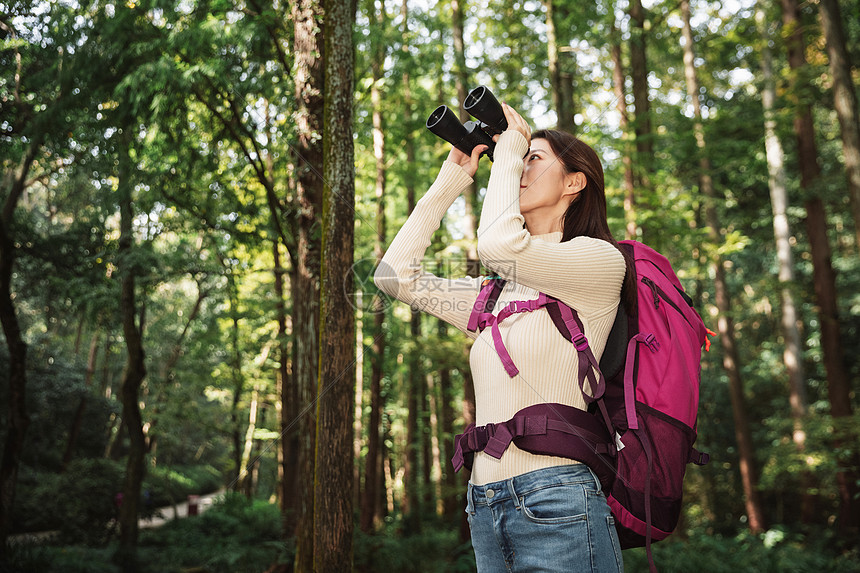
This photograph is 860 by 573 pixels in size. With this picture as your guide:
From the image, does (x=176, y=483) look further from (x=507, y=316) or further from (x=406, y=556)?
(x=507, y=316)

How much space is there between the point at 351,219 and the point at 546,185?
1.67 meters

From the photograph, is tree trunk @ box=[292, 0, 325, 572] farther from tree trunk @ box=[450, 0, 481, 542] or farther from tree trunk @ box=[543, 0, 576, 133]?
tree trunk @ box=[543, 0, 576, 133]

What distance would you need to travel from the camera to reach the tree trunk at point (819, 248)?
9.86m

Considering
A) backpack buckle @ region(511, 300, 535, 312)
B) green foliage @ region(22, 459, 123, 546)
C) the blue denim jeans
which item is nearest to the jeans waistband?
the blue denim jeans

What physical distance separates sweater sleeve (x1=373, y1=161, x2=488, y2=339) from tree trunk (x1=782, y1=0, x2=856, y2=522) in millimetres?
9906

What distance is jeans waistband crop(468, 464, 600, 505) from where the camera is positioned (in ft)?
4.57

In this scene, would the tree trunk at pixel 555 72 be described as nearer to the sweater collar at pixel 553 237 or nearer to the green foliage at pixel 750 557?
the green foliage at pixel 750 557

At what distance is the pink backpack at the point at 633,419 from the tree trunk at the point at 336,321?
168 centimetres

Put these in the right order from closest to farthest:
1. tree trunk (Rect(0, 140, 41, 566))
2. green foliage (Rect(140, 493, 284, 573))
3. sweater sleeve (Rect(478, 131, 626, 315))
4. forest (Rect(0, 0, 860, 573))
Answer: sweater sleeve (Rect(478, 131, 626, 315)) → forest (Rect(0, 0, 860, 573)) → tree trunk (Rect(0, 140, 41, 566)) → green foliage (Rect(140, 493, 284, 573))

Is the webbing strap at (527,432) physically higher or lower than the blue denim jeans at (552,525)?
higher

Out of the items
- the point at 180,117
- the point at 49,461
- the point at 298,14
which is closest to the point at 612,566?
the point at 298,14

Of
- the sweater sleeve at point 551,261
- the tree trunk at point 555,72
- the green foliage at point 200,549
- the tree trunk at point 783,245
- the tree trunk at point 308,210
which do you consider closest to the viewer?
the sweater sleeve at point 551,261

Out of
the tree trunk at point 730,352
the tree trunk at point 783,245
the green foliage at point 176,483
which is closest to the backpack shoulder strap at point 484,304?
the tree trunk at point 730,352

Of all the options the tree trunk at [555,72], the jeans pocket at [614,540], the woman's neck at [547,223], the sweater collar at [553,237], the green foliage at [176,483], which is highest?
the tree trunk at [555,72]
